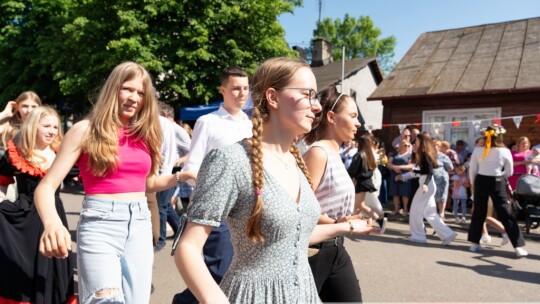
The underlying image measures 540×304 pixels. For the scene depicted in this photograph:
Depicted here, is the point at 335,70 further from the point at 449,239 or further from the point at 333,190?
the point at 333,190

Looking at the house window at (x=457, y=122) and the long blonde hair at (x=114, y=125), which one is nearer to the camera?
the long blonde hair at (x=114, y=125)

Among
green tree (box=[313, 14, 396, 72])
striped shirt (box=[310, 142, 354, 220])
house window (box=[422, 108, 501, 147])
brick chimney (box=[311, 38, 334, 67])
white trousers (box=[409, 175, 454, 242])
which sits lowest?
white trousers (box=[409, 175, 454, 242])

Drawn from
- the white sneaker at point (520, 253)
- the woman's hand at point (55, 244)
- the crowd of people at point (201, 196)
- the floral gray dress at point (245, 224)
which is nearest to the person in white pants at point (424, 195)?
the white sneaker at point (520, 253)

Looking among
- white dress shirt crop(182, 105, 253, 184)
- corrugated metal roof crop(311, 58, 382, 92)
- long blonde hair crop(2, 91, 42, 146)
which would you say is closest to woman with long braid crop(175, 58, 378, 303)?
white dress shirt crop(182, 105, 253, 184)

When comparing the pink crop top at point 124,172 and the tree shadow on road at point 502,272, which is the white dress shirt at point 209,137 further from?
the tree shadow on road at point 502,272

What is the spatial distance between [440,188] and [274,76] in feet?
27.7

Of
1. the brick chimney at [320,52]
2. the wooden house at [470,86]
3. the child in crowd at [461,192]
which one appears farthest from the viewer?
the brick chimney at [320,52]

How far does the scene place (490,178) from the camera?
7488 mm

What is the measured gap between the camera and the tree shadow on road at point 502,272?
582 centimetres

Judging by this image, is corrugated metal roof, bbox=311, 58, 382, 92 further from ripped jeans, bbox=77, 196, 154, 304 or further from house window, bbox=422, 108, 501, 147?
ripped jeans, bbox=77, 196, 154, 304

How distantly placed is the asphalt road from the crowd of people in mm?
1501

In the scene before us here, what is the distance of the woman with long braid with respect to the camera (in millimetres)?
1597

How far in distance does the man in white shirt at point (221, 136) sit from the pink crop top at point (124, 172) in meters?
0.83

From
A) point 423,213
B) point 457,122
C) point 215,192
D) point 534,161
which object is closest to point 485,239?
point 423,213
